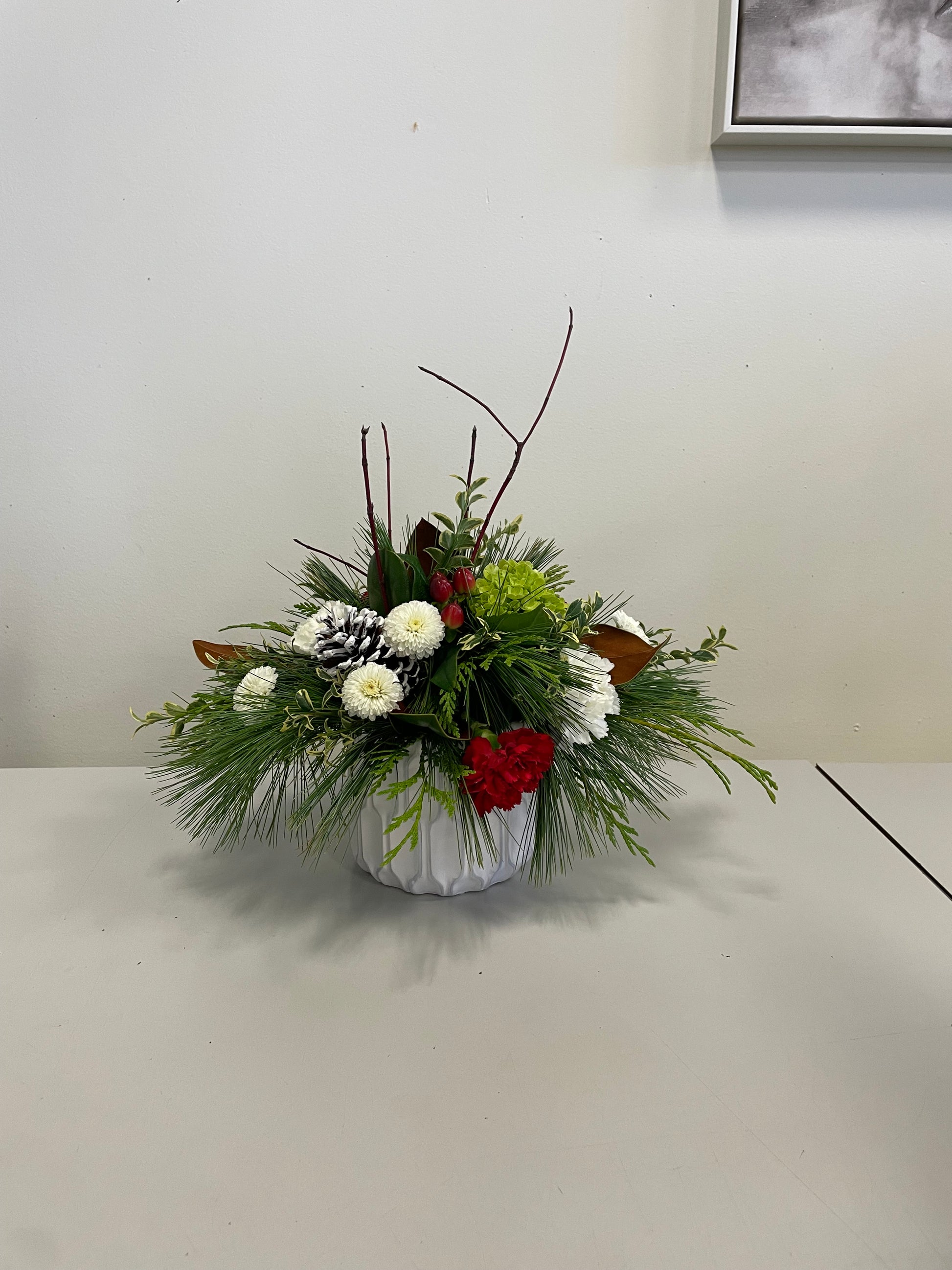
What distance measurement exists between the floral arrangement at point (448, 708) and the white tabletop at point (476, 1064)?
0.07m

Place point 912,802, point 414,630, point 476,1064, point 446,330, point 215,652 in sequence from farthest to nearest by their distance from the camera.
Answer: point 446,330
point 912,802
point 215,652
point 414,630
point 476,1064

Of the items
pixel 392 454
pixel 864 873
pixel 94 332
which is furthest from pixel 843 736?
pixel 94 332

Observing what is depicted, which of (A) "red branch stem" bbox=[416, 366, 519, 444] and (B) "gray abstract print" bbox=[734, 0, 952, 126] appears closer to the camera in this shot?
(A) "red branch stem" bbox=[416, 366, 519, 444]

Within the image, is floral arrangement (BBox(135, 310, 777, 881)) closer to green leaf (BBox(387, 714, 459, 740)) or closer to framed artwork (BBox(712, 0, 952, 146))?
green leaf (BBox(387, 714, 459, 740))

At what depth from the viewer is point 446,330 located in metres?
1.02

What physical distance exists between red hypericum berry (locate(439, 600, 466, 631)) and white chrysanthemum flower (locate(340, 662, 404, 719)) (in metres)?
0.06

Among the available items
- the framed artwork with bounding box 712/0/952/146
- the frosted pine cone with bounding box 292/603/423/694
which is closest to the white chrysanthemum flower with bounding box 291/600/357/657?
the frosted pine cone with bounding box 292/603/423/694

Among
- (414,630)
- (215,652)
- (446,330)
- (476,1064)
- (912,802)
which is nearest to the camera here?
(476,1064)

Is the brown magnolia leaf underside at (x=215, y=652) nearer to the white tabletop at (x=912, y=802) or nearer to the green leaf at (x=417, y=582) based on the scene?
the green leaf at (x=417, y=582)

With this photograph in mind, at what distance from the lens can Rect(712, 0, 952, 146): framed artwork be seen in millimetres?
914

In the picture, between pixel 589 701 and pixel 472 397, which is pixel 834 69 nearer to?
pixel 472 397

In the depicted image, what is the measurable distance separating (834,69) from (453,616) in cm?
78

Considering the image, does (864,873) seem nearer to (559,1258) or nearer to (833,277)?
(559,1258)

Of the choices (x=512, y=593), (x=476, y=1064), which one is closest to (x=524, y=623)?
(x=512, y=593)
